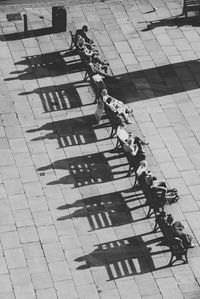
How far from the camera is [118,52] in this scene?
89.4ft

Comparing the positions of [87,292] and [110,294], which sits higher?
[87,292]

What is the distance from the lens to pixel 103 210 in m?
21.0

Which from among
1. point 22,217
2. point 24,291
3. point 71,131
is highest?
point 71,131

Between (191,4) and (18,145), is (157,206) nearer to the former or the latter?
(18,145)

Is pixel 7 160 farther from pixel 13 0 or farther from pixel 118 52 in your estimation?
pixel 13 0

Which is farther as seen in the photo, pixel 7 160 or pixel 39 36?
pixel 39 36

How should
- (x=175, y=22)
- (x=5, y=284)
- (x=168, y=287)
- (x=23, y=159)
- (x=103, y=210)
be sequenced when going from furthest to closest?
(x=175, y=22) < (x=23, y=159) < (x=103, y=210) < (x=168, y=287) < (x=5, y=284)

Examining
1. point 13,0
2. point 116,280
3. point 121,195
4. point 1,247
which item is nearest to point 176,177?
point 121,195

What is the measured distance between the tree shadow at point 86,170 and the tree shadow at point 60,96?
105 inches

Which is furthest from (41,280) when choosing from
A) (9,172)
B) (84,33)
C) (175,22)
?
(175,22)

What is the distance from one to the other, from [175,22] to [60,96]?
6.73 metres

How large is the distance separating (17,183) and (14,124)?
2828 mm

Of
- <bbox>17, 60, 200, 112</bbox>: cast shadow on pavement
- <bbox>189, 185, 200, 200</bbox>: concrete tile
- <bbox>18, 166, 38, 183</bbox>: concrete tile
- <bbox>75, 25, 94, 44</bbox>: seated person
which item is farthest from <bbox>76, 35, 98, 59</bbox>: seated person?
<bbox>189, 185, 200, 200</bbox>: concrete tile

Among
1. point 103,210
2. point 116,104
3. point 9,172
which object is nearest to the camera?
point 103,210
